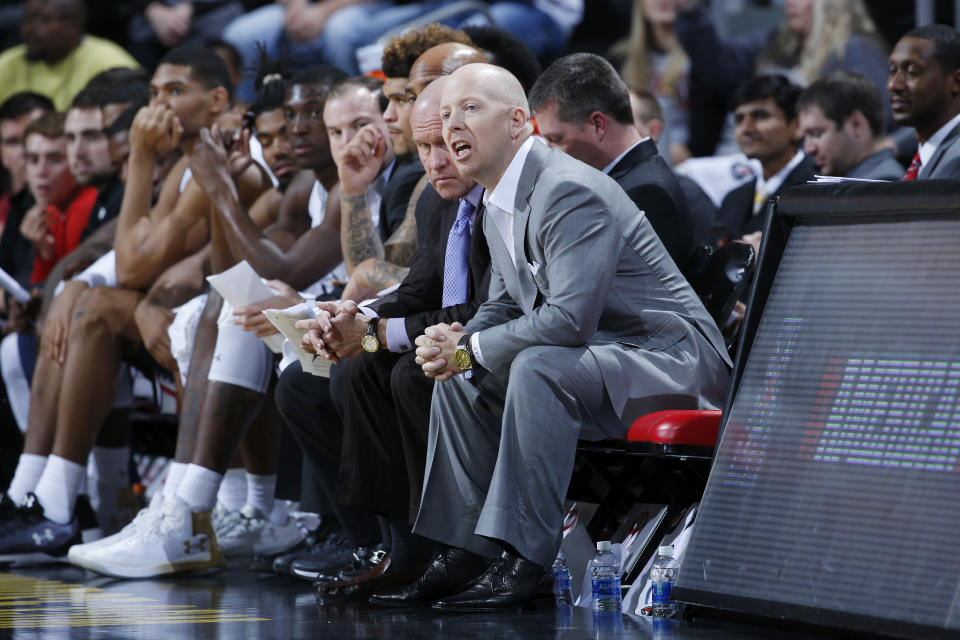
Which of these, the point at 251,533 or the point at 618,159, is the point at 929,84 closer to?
the point at 618,159

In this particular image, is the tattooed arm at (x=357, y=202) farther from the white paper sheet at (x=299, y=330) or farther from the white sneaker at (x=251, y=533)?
the white sneaker at (x=251, y=533)

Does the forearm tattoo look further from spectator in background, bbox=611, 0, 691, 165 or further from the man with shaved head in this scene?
spectator in background, bbox=611, 0, 691, 165

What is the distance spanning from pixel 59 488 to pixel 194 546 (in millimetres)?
782

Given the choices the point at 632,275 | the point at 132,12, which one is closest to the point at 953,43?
the point at 632,275

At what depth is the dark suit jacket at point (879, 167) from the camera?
4.73 metres

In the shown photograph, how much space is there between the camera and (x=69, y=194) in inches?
254

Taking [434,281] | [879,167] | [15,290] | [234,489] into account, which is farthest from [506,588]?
[15,290]

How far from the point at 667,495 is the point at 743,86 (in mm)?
2784

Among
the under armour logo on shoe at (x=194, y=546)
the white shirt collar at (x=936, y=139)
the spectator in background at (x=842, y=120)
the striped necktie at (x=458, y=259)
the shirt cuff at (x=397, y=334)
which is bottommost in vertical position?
the under armour logo on shoe at (x=194, y=546)

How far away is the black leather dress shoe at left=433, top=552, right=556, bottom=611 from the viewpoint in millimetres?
2852

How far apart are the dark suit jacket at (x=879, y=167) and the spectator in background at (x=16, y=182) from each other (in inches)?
157

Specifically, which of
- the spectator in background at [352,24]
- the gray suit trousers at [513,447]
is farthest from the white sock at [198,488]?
the spectator in background at [352,24]

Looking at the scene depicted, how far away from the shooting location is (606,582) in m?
2.99

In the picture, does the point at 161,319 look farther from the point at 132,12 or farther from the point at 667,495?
the point at 132,12
